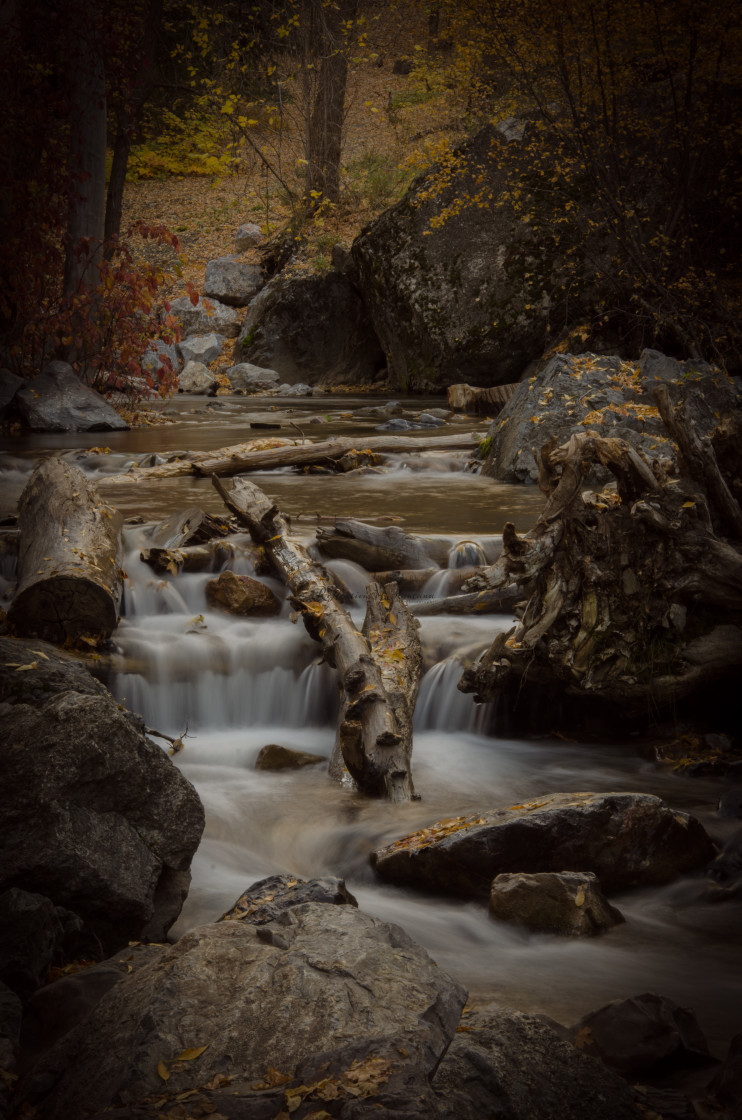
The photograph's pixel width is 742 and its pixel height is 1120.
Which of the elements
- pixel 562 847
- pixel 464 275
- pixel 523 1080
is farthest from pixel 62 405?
pixel 523 1080

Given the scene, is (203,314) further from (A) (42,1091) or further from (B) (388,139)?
(A) (42,1091)

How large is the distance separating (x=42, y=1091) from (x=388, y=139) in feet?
99.5

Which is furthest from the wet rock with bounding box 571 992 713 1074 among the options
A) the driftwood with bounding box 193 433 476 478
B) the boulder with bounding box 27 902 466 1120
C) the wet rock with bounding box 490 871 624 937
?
the driftwood with bounding box 193 433 476 478

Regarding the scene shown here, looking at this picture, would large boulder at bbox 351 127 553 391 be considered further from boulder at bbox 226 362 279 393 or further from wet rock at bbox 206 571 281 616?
wet rock at bbox 206 571 281 616

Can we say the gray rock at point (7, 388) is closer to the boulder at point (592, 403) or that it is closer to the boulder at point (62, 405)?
the boulder at point (62, 405)

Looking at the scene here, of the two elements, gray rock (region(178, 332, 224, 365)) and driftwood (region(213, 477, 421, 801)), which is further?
gray rock (region(178, 332, 224, 365))

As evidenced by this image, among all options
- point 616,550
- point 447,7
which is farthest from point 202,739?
point 447,7

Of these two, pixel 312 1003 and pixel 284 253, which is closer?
pixel 312 1003

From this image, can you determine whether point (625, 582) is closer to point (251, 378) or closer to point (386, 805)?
point (386, 805)

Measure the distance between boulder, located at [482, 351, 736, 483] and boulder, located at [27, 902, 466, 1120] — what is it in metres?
7.37

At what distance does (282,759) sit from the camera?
467 cm

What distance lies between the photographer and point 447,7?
531 inches

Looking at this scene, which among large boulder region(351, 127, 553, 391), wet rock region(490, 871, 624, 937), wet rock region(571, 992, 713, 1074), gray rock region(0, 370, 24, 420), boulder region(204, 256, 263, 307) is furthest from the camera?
boulder region(204, 256, 263, 307)

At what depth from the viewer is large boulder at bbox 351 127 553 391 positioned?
50.0 ft
